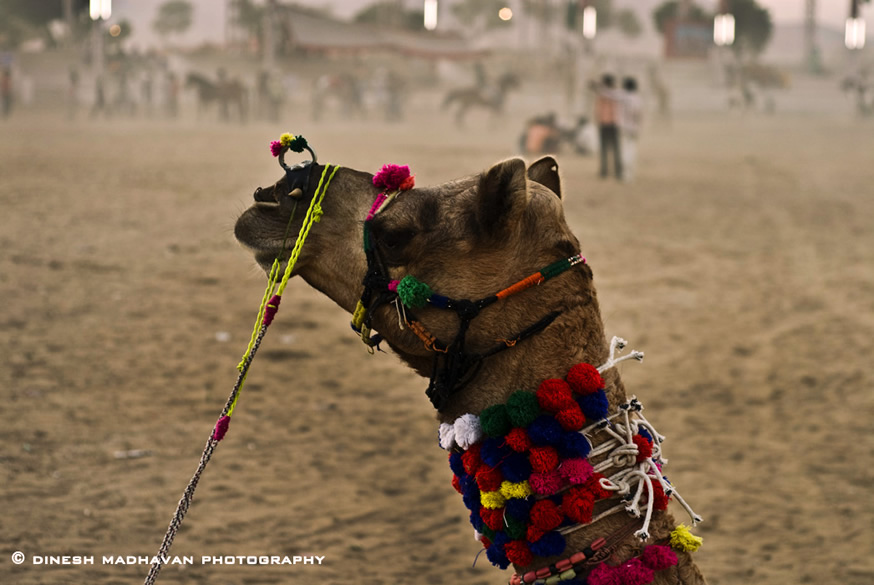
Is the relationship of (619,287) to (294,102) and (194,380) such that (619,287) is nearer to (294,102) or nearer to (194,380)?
(194,380)

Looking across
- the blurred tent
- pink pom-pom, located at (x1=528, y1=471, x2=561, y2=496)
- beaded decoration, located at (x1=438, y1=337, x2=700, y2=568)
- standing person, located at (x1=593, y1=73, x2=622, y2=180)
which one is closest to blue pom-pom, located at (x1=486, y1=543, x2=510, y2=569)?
beaded decoration, located at (x1=438, y1=337, x2=700, y2=568)

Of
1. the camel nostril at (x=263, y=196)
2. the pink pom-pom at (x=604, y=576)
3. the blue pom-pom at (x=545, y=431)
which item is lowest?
the pink pom-pom at (x=604, y=576)

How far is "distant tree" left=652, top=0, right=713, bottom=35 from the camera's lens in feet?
178

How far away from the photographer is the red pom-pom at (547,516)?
2.11 m

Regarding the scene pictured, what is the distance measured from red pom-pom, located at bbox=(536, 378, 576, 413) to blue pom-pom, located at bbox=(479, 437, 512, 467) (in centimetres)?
Result: 14

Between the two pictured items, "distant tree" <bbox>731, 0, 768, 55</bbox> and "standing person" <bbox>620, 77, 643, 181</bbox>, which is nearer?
"standing person" <bbox>620, 77, 643, 181</bbox>

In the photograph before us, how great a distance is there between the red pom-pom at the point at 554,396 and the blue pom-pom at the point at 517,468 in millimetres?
137

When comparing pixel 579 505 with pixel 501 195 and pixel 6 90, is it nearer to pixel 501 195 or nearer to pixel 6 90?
pixel 501 195

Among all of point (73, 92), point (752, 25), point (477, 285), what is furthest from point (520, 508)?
point (752, 25)

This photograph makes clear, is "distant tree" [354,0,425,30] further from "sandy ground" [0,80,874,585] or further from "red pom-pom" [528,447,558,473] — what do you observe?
"red pom-pom" [528,447,558,473]

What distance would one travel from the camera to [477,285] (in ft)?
6.95

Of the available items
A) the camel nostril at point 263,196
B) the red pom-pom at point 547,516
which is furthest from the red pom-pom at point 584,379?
the camel nostril at point 263,196

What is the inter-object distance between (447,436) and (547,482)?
262 mm

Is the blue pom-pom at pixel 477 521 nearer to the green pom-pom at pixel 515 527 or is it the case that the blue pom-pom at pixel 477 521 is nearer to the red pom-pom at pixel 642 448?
the green pom-pom at pixel 515 527
